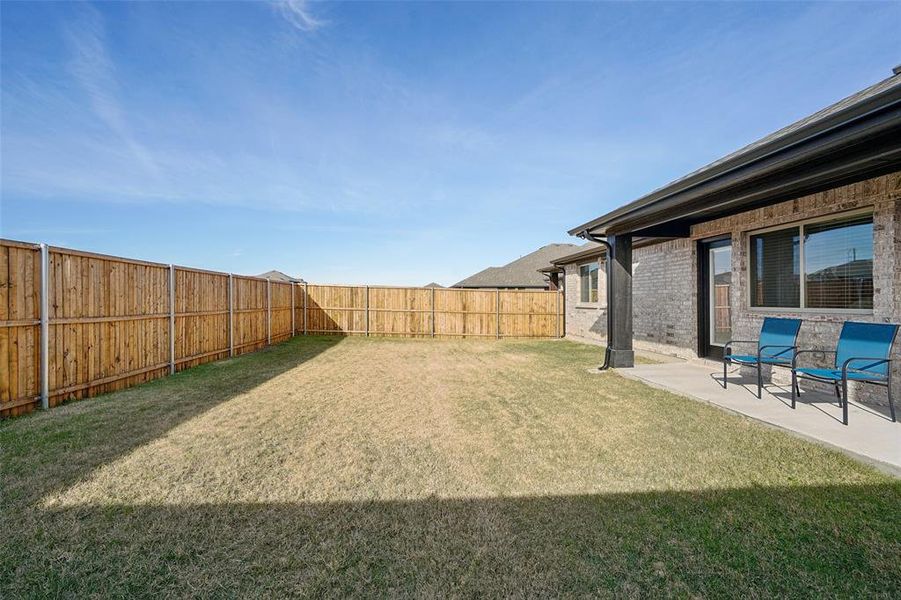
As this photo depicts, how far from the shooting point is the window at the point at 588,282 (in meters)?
12.1

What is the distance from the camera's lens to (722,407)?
447 centimetres

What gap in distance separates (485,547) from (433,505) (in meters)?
0.53

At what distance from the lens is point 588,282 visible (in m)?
12.6

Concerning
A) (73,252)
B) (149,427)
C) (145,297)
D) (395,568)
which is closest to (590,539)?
(395,568)

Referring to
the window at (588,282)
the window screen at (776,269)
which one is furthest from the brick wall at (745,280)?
the window at (588,282)

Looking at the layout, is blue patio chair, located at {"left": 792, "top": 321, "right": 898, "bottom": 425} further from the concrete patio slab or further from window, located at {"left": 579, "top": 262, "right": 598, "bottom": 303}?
window, located at {"left": 579, "top": 262, "right": 598, "bottom": 303}

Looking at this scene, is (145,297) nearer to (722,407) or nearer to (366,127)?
(366,127)

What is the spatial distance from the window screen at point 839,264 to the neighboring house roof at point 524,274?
692 inches

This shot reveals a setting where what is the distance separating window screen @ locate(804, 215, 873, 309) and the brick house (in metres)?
0.01

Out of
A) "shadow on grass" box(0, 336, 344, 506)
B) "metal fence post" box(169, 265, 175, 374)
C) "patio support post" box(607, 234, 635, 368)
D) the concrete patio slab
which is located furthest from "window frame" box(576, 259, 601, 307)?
"metal fence post" box(169, 265, 175, 374)

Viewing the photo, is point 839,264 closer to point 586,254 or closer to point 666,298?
point 666,298

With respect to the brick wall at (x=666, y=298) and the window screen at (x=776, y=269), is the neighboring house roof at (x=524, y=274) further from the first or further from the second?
the window screen at (x=776, y=269)

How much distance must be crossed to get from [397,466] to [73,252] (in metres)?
5.50

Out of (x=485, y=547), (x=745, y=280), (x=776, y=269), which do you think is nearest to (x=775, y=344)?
(x=776, y=269)
